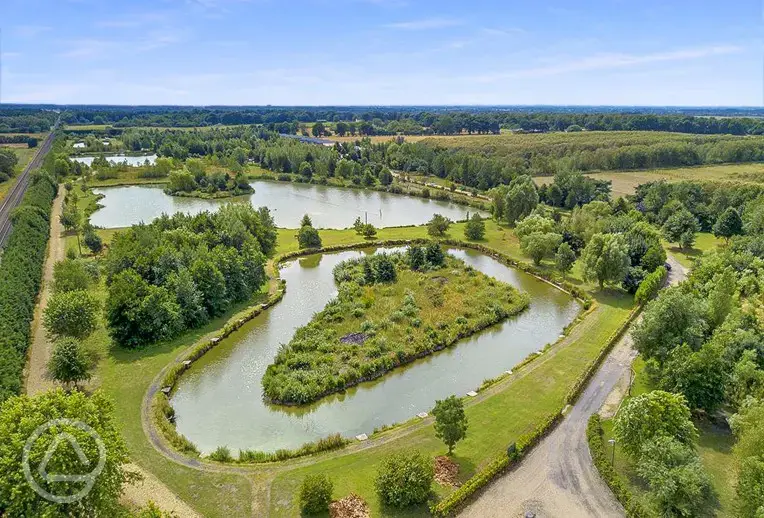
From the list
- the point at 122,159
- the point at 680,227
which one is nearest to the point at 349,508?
the point at 680,227

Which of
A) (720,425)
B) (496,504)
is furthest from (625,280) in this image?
(496,504)

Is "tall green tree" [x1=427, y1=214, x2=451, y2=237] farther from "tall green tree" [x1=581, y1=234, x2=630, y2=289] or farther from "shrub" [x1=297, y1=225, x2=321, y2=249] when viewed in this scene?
"tall green tree" [x1=581, y1=234, x2=630, y2=289]

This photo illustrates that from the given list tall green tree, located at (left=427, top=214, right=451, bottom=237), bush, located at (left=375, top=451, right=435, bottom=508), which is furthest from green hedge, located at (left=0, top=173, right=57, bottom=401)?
tall green tree, located at (left=427, top=214, right=451, bottom=237)

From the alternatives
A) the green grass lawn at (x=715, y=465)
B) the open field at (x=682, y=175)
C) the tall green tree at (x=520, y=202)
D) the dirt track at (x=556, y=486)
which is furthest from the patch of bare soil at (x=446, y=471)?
the open field at (x=682, y=175)

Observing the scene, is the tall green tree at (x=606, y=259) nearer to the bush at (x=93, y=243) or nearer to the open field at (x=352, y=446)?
the open field at (x=352, y=446)

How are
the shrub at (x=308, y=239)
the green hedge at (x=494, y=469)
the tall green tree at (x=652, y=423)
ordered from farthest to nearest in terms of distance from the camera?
the shrub at (x=308, y=239)
the tall green tree at (x=652, y=423)
the green hedge at (x=494, y=469)

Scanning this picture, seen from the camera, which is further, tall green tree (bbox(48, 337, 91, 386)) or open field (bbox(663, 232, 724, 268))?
open field (bbox(663, 232, 724, 268))
